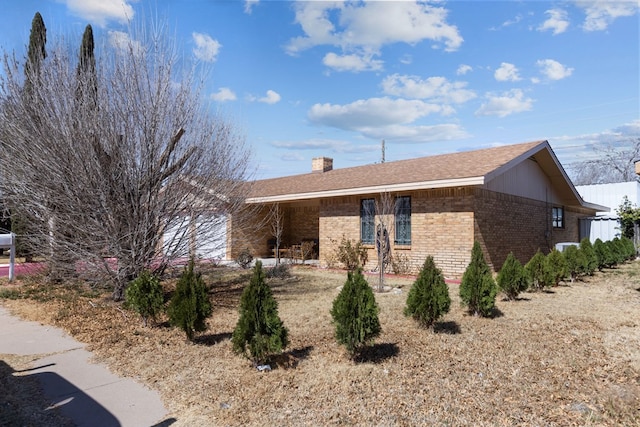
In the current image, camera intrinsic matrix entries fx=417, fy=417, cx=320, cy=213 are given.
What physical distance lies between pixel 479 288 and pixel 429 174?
6051 mm

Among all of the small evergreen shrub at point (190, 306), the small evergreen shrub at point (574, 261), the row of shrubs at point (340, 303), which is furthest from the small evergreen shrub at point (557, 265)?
the small evergreen shrub at point (190, 306)

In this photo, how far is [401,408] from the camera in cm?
372

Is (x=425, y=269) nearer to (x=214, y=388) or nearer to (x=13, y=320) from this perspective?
(x=214, y=388)

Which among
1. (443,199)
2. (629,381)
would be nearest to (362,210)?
(443,199)

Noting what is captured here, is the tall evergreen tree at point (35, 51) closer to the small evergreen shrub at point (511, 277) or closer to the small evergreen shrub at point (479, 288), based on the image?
the small evergreen shrub at point (479, 288)

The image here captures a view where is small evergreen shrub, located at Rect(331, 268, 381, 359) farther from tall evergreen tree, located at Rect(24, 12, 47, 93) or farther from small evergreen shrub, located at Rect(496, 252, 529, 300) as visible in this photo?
tall evergreen tree, located at Rect(24, 12, 47, 93)

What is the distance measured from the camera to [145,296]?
6164 mm

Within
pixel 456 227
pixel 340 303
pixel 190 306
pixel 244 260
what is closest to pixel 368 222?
pixel 456 227

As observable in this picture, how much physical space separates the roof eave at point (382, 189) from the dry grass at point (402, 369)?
13.0ft

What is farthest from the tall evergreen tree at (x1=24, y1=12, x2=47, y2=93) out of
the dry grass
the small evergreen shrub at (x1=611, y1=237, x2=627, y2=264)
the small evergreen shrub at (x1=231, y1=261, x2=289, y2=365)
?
the small evergreen shrub at (x1=611, y1=237, x2=627, y2=264)

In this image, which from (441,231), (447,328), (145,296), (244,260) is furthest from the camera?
(244,260)

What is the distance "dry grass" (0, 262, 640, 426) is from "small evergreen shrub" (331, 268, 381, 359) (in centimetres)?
32

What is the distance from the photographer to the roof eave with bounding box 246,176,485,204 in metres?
10.9

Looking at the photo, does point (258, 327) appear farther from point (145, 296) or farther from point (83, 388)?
point (145, 296)
